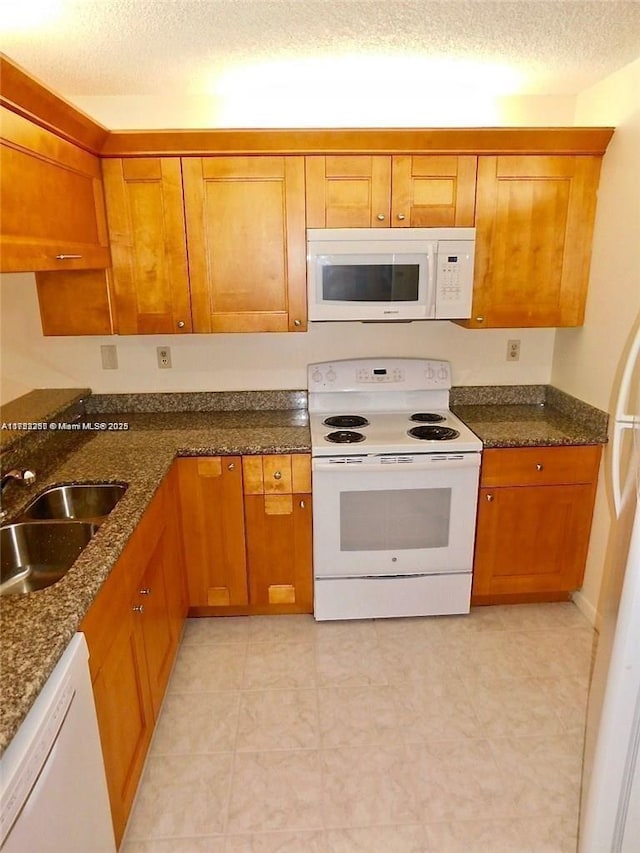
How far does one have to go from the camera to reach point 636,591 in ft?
4.22

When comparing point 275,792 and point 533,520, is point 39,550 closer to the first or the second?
point 275,792

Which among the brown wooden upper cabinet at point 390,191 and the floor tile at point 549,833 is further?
the brown wooden upper cabinet at point 390,191

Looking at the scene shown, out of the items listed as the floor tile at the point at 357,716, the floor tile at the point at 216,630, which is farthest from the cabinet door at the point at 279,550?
the floor tile at the point at 357,716

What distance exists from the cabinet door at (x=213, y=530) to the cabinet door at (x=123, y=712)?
28.2 inches

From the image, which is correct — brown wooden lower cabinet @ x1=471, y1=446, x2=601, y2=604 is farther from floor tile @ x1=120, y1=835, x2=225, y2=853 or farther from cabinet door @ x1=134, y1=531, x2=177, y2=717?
floor tile @ x1=120, y1=835, x2=225, y2=853

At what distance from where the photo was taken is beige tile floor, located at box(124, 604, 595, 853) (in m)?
1.67

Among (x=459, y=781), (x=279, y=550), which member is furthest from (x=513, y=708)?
(x=279, y=550)

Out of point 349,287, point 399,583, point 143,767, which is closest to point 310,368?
point 349,287

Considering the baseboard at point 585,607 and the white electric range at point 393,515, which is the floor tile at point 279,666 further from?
the baseboard at point 585,607

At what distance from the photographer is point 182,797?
177 cm

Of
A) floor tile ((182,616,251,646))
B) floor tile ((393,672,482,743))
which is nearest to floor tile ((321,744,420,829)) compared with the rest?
floor tile ((393,672,482,743))

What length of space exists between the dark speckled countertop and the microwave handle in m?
0.59

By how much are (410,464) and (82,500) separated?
1.31 metres

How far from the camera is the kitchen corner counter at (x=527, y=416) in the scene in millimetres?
2438
